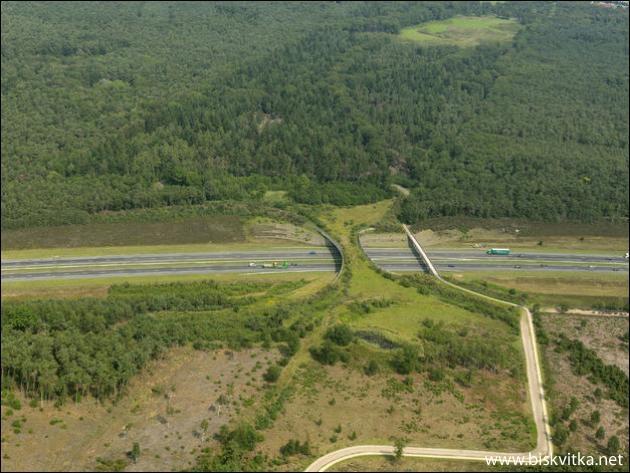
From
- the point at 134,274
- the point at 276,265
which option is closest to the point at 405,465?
the point at 276,265

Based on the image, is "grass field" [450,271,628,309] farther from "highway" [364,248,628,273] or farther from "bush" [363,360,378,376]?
"bush" [363,360,378,376]

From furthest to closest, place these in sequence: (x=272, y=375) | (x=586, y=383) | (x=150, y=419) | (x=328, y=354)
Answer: (x=586, y=383)
(x=328, y=354)
(x=272, y=375)
(x=150, y=419)

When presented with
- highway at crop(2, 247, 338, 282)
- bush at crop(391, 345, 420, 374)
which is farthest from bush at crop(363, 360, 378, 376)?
highway at crop(2, 247, 338, 282)

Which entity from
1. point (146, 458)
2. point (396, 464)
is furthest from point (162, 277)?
point (396, 464)

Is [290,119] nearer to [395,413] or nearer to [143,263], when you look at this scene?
[143,263]

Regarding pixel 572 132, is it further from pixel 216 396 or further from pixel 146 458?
pixel 146 458

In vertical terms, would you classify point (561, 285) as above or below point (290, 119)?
below

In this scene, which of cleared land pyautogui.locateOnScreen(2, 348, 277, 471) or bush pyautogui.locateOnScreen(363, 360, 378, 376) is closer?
cleared land pyautogui.locateOnScreen(2, 348, 277, 471)
